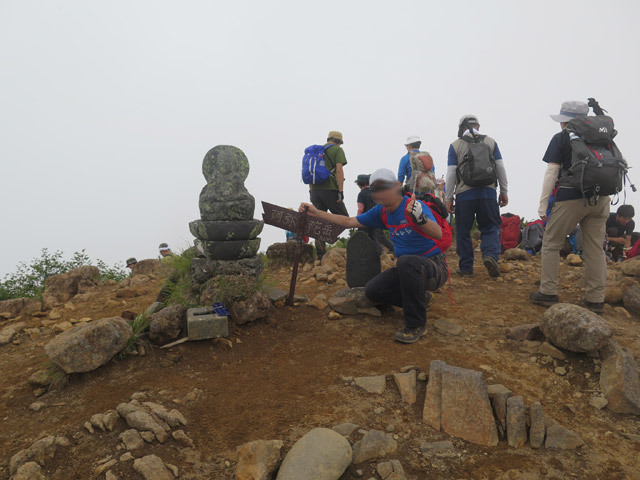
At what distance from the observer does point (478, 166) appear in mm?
5695

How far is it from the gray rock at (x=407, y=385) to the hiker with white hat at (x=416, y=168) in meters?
4.07

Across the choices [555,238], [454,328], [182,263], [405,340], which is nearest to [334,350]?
[405,340]

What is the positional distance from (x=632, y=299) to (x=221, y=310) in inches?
196

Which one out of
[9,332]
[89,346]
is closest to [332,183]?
[89,346]

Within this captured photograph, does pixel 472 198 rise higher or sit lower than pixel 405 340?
higher

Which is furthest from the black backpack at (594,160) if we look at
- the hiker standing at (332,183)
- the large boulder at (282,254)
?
the large boulder at (282,254)

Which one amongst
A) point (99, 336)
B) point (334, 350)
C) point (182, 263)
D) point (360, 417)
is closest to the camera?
point (360, 417)

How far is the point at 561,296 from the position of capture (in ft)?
17.8

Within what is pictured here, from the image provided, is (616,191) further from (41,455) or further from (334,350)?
(41,455)

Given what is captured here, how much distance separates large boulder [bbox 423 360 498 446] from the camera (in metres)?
2.65

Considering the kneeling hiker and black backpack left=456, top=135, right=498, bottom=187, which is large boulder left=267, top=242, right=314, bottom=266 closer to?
black backpack left=456, top=135, right=498, bottom=187

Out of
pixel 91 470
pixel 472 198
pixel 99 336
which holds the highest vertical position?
pixel 472 198

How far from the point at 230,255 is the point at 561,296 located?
180 inches

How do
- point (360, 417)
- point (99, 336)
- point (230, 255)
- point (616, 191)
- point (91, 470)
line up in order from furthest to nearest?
point (230, 255)
point (616, 191)
point (99, 336)
point (360, 417)
point (91, 470)
